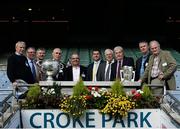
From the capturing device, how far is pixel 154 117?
7438 mm

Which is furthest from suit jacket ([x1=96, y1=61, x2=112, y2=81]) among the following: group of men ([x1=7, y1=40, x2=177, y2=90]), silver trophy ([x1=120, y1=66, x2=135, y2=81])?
silver trophy ([x1=120, y1=66, x2=135, y2=81])

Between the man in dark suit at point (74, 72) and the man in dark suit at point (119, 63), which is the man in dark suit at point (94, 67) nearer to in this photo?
the man in dark suit at point (74, 72)

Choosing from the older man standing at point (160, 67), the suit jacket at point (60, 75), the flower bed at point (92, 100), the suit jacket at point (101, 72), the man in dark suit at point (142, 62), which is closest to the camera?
the flower bed at point (92, 100)

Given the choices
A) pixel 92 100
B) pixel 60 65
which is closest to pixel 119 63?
pixel 60 65

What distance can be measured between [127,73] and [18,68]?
170cm

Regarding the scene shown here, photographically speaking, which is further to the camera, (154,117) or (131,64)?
(131,64)

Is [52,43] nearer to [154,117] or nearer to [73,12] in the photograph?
[73,12]

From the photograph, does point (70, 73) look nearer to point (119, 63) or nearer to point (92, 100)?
point (119, 63)

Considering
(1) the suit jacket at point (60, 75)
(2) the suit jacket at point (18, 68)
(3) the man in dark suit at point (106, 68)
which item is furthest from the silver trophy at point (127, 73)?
(2) the suit jacket at point (18, 68)

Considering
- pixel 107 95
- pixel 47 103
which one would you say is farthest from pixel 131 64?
pixel 47 103

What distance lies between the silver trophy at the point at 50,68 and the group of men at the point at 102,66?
0.21 meters

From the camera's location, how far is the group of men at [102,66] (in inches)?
310

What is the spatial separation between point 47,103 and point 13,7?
1849cm

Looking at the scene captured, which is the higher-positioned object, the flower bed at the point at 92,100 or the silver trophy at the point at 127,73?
the silver trophy at the point at 127,73
